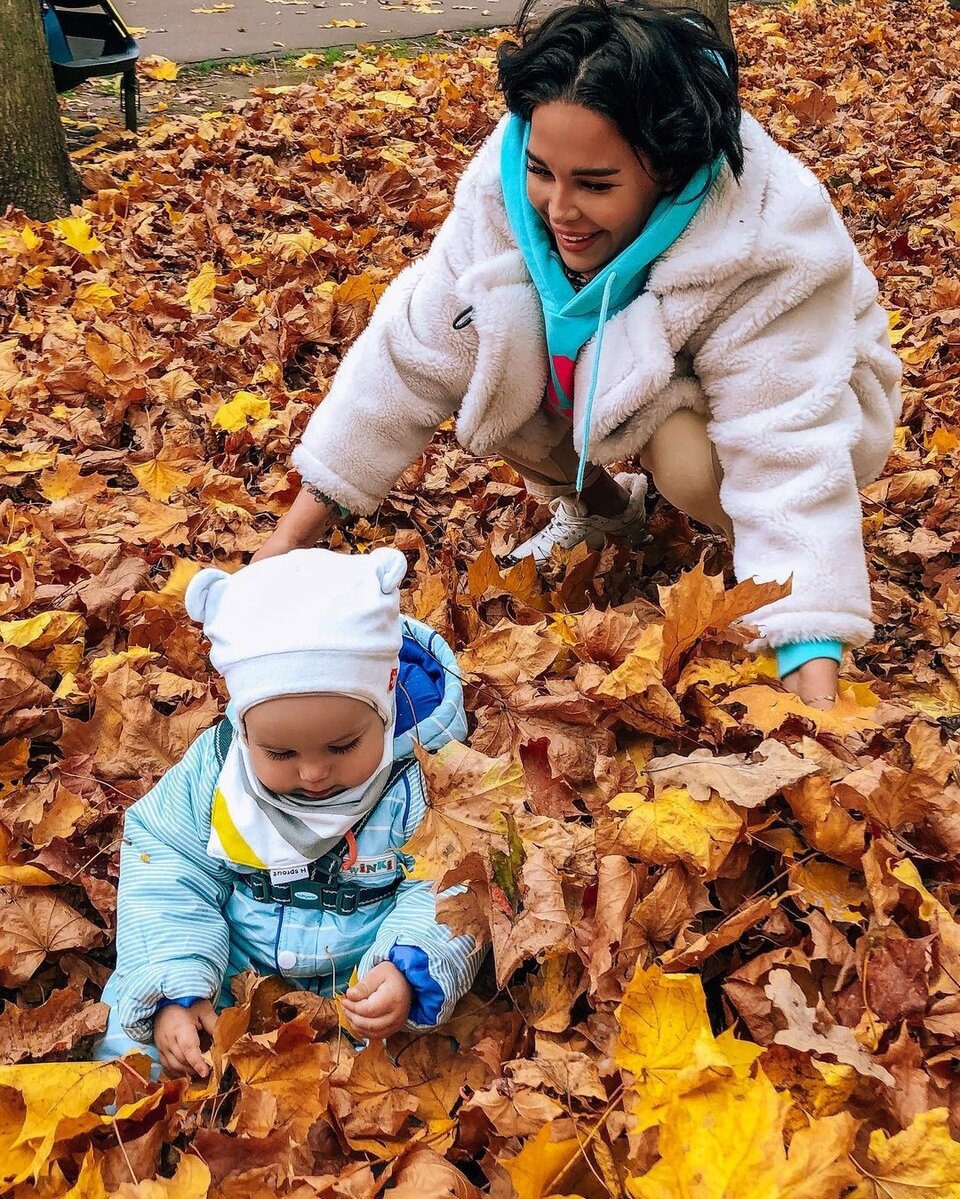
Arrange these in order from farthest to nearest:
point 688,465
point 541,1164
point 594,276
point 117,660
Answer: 1. point 117,660
2. point 688,465
3. point 594,276
4. point 541,1164

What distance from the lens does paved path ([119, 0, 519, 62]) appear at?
25.6 ft

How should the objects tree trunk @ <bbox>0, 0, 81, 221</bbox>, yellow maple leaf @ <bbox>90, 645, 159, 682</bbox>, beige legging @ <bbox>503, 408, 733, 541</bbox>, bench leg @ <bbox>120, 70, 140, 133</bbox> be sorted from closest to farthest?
1. beige legging @ <bbox>503, 408, 733, 541</bbox>
2. yellow maple leaf @ <bbox>90, 645, 159, 682</bbox>
3. tree trunk @ <bbox>0, 0, 81, 221</bbox>
4. bench leg @ <bbox>120, 70, 140, 133</bbox>

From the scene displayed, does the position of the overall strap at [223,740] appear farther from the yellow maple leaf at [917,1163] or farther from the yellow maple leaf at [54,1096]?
the yellow maple leaf at [917,1163]

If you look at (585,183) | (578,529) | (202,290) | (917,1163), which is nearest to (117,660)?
(578,529)

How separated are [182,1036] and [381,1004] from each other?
1.06 ft

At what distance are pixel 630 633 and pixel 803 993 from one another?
0.74 metres

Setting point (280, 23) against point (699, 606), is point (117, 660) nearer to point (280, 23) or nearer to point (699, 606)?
point (699, 606)

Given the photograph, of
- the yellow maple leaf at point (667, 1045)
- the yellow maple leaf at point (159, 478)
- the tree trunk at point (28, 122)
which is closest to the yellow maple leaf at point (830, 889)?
the yellow maple leaf at point (667, 1045)

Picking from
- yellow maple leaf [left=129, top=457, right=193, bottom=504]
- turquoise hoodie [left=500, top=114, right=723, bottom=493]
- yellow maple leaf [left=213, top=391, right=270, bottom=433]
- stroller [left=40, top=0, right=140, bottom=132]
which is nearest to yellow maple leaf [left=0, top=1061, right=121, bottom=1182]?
turquoise hoodie [left=500, top=114, right=723, bottom=493]

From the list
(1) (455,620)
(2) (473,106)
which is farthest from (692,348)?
(2) (473,106)

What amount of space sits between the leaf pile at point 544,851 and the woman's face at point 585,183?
63 centimetres

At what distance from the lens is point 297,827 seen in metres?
1.57

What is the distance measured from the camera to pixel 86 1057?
5.17ft

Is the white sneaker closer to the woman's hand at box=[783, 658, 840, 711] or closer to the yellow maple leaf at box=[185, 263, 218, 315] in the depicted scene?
the woman's hand at box=[783, 658, 840, 711]
